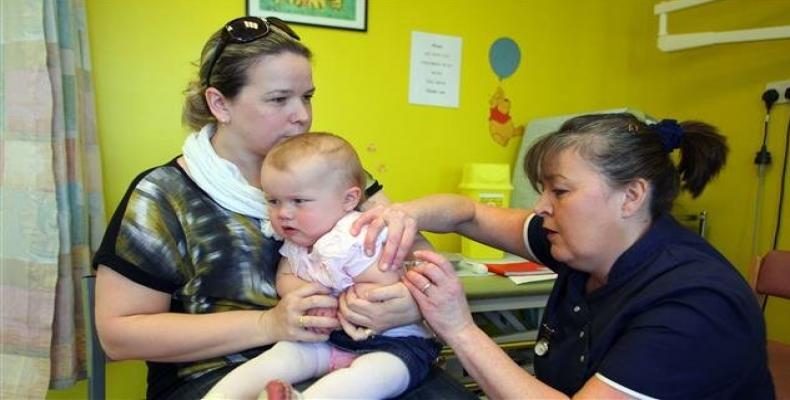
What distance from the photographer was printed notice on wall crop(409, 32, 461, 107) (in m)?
2.35

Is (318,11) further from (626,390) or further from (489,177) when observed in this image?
(626,390)

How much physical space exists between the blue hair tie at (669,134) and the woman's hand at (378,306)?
0.60 m

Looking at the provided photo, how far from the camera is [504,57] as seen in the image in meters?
2.53

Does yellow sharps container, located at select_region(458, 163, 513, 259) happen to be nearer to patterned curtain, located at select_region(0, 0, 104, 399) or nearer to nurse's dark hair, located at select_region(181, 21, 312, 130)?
nurse's dark hair, located at select_region(181, 21, 312, 130)

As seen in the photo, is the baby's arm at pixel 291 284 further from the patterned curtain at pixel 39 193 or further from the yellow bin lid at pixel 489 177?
the yellow bin lid at pixel 489 177

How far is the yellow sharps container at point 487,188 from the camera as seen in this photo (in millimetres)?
2246

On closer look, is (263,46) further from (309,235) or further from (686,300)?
(686,300)

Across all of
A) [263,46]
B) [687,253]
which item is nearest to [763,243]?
[687,253]

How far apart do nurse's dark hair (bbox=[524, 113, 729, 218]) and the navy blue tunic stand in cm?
10

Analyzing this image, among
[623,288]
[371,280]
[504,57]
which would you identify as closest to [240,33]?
[371,280]

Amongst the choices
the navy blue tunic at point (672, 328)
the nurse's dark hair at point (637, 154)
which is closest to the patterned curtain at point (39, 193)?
the nurse's dark hair at point (637, 154)

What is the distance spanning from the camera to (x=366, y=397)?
0.96 metres

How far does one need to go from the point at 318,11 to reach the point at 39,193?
1.18 m

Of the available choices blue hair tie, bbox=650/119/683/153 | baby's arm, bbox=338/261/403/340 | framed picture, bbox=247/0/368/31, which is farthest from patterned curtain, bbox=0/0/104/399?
blue hair tie, bbox=650/119/683/153
